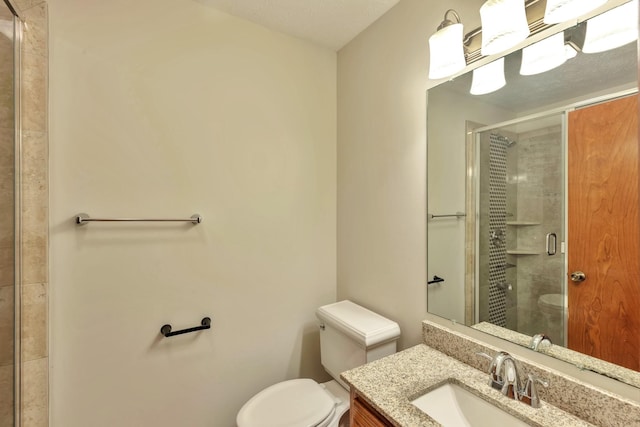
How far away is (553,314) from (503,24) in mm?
937

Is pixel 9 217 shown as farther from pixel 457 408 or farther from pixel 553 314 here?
pixel 553 314

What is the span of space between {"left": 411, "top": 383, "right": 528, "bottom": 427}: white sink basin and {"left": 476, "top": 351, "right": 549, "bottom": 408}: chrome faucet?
7 centimetres

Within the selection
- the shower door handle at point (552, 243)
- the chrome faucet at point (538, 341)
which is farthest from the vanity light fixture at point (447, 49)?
the chrome faucet at point (538, 341)

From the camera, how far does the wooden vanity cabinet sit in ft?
2.82

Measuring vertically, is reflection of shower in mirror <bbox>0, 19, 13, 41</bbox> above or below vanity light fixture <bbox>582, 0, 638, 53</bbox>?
above

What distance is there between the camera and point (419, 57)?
130 centimetres

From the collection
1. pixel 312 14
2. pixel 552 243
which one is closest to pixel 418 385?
pixel 552 243

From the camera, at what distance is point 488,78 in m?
1.07

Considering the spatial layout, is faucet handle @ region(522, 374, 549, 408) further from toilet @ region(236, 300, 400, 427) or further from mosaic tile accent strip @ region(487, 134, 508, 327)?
toilet @ region(236, 300, 400, 427)

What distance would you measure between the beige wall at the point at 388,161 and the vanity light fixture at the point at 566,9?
0.28m

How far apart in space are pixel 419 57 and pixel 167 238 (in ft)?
4.76

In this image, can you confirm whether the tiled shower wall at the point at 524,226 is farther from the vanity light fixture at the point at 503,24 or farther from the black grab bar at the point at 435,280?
the vanity light fixture at the point at 503,24

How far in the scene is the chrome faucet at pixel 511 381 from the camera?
85 cm

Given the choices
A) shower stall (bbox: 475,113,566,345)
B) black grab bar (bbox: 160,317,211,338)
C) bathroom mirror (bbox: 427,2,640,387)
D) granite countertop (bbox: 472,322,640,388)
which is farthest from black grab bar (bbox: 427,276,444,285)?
black grab bar (bbox: 160,317,211,338)
